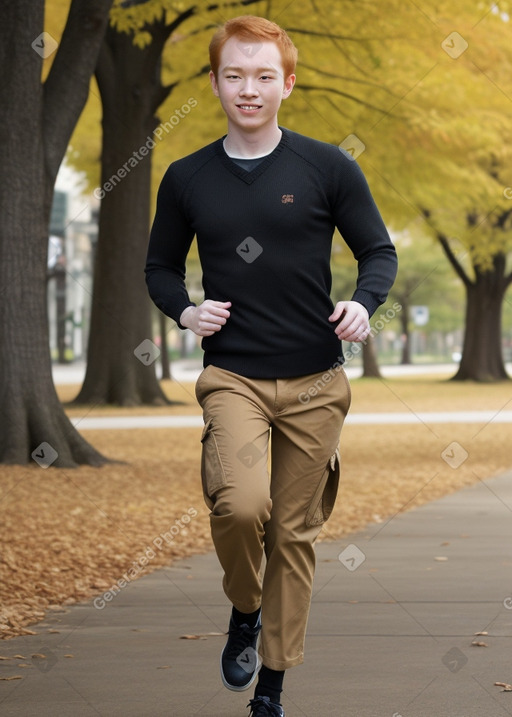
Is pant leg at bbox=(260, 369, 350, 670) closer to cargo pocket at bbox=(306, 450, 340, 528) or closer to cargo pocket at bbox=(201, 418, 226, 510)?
cargo pocket at bbox=(306, 450, 340, 528)

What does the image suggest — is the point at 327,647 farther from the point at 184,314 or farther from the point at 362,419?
the point at 362,419

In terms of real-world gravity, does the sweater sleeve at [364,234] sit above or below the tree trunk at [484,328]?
above

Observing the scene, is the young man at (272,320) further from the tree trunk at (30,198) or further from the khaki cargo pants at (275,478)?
the tree trunk at (30,198)

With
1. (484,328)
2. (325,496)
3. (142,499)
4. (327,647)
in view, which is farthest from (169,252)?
(484,328)

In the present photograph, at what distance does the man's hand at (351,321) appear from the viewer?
13.4 ft

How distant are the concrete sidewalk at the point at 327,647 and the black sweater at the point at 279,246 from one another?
1242 mm

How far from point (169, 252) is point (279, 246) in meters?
0.52

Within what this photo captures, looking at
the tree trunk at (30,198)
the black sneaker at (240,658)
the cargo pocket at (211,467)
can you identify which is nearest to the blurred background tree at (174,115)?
the tree trunk at (30,198)

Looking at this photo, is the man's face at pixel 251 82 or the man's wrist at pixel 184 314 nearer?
the man's face at pixel 251 82

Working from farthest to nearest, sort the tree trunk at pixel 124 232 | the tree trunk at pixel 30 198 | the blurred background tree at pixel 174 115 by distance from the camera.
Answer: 1. the tree trunk at pixel 124 232
2. the blurred background tree at pixel 174 115
3. the tree trunk at pixel 30 198

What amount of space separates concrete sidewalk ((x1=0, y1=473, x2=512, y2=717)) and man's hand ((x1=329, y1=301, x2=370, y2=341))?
1304mm

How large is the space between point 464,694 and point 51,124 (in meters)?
8.99

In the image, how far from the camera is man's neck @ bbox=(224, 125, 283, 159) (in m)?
4.32

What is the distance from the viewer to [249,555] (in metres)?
4.17
